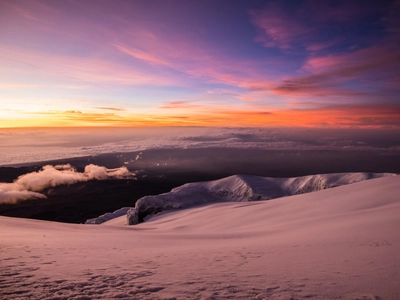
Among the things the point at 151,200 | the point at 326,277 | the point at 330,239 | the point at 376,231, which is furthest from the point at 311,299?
the point at 151,200

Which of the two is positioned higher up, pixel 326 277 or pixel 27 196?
pixel 326 277

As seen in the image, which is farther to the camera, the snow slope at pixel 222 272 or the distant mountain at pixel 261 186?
the distant mountain at pixel 261 186

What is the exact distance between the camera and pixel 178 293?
3494mm

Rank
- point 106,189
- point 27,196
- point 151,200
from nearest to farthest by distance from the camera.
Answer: point 151,200
point 27,196
point 106,189

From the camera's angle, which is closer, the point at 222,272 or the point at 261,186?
the point at 222,272

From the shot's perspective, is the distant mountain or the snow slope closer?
the snow slope

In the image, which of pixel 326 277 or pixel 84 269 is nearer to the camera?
pixel 326 277

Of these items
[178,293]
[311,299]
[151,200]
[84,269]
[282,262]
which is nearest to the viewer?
[311,299]

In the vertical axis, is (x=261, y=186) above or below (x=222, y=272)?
below

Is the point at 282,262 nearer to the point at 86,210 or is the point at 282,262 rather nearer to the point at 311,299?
the point at 311,299

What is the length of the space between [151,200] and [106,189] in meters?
154

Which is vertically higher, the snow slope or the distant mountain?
the snow slope

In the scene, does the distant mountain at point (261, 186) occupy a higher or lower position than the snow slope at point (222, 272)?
lower

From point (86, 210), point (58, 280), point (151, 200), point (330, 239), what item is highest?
point (58, 280)
